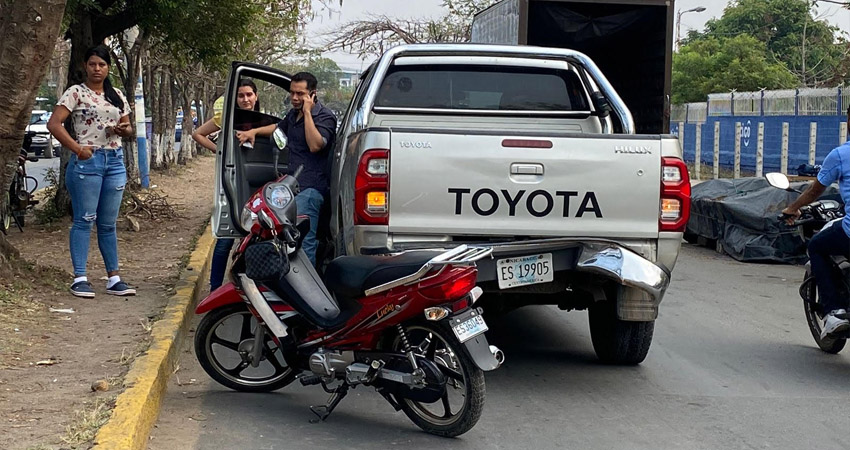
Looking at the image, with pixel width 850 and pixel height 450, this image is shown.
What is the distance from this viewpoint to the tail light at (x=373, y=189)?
5.91 meters

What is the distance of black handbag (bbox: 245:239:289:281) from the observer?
5625 mm

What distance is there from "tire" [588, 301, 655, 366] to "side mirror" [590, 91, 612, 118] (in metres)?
1.43

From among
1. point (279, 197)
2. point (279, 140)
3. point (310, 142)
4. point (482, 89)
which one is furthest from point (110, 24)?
point (279, 197)

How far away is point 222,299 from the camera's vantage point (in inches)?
238

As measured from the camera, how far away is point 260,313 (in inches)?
227

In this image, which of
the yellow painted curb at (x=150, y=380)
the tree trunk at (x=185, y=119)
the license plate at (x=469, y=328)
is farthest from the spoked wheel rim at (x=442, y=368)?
the tree trunk at (x=185, y=119)

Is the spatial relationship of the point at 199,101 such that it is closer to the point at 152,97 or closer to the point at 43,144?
the point at 43,144

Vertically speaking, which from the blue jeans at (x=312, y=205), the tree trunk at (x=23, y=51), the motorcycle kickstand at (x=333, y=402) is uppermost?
the tree trunk at (x=23, y=51)

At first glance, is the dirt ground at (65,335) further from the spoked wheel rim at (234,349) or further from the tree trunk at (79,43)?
the tree trunk at (79,43)

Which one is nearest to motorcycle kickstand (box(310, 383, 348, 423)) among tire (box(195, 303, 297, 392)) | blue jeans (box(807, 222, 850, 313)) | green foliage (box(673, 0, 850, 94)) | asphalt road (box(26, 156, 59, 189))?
tire (box(195, 303, 297, 392))

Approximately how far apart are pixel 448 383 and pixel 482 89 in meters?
2.92

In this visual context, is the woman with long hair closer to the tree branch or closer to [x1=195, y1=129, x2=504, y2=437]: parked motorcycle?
[x1=195, y1=129, x2=504, y2=437]: parked motorcycle

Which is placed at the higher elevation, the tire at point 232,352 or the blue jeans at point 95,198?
the blue jeans at point 95,198

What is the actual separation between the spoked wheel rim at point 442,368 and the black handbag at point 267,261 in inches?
29.1
